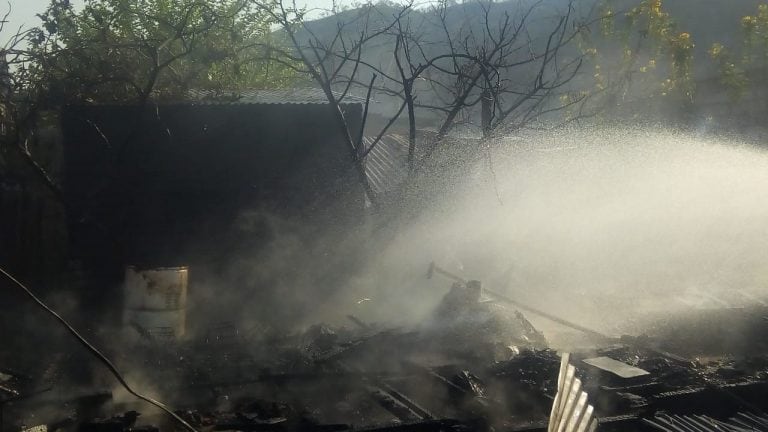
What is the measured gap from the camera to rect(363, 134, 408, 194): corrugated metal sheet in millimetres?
13854

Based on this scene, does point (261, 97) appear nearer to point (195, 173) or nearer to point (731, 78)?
point (195, 173)

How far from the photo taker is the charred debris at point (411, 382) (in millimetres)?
6395

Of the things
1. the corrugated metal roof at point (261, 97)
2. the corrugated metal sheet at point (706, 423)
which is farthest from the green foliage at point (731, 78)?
the corrugated metal sheet at point (706, 423)

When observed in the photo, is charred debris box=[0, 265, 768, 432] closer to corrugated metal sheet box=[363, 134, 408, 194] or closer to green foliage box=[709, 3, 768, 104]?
corrugated metal sheet box=[363, 134, 408, 194]

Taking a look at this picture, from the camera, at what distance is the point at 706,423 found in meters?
6.55

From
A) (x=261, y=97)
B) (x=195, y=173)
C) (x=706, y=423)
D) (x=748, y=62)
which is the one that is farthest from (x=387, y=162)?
(x=748, y=62)

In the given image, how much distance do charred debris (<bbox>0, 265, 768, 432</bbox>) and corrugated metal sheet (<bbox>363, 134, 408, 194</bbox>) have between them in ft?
14.4

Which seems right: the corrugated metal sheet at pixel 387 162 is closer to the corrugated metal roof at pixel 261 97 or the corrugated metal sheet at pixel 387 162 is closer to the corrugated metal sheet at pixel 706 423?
the corrugated metal roof at pixel 261 97

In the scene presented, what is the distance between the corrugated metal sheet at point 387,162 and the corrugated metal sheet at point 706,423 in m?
7.50

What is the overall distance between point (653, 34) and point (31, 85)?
18.7 m

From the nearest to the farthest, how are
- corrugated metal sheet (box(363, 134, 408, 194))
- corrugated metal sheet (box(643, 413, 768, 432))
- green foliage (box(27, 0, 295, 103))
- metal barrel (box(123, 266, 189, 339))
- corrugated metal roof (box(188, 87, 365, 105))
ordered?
1. corrugated metal sheet (box(643, 413, 768, 432))
2. metal barrel (box(123, 266, 189, 339))
3. green foliage (box(27, 0, 295, 103))
4. corrugated metal roof (box(188, 87, 365, 105))
5. corrugated metal sheet (box(363, 134, 408, 194))

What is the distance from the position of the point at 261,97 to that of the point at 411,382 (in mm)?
6535

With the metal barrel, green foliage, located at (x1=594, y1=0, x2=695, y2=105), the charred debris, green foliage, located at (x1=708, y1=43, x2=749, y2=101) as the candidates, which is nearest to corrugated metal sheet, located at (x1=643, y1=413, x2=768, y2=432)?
the charred debris

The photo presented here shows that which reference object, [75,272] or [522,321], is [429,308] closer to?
[522,321]
